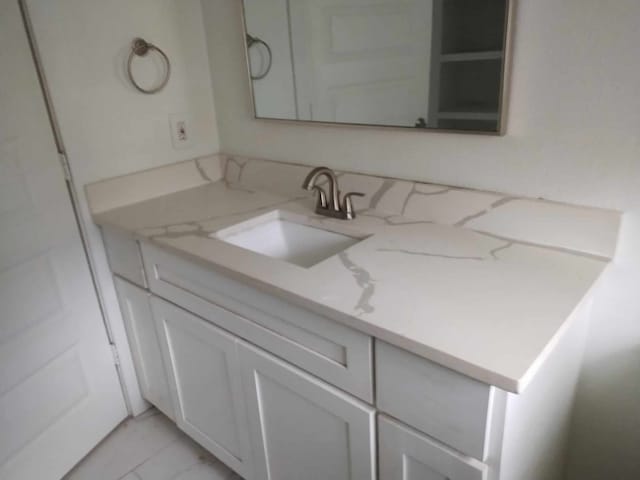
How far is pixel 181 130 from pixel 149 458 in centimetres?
122

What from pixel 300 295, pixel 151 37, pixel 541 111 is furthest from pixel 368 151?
pixel 151 37

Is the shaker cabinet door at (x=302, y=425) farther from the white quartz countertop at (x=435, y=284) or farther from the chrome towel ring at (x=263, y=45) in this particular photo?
the chrome towel ring at (x=263, y=45)

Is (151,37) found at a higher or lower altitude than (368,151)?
higher

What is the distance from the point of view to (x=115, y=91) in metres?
1.56

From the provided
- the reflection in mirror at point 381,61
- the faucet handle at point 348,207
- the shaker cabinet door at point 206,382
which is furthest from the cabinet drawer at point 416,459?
the reflection in mirror at point 381,61

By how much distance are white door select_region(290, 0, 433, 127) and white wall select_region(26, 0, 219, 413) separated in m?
0.48

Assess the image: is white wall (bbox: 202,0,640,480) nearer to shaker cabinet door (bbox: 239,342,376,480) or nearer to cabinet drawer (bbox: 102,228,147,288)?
shaker cabinet door (bbox: 239,342,376,480)

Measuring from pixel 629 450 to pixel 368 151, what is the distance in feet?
3.45

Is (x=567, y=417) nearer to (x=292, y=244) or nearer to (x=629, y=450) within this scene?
(x=629, y=450)

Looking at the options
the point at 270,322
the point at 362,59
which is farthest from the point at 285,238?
the point at 362,59

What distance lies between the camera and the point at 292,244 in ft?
4.99

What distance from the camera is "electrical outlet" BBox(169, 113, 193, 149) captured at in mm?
1741

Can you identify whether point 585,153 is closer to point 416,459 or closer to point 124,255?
point 416,459

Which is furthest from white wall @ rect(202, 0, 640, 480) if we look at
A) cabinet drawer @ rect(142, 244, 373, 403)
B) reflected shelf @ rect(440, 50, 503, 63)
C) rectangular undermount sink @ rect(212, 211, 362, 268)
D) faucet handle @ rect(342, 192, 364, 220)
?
cabinet drawer @ rect(142, 244, 373, 403)
